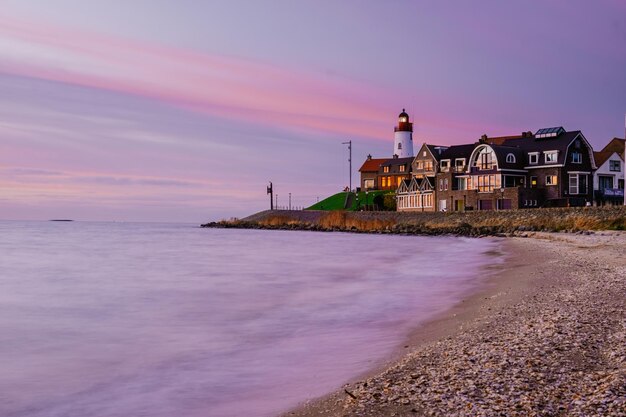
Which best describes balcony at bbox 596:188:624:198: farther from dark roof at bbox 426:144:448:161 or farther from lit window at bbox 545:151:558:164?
dark roof at bbox 426:144:448:161

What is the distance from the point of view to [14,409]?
22.4 feet

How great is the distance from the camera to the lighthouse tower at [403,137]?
101 m

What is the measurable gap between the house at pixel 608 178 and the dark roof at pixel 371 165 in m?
39.3

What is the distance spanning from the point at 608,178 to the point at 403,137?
124 ft

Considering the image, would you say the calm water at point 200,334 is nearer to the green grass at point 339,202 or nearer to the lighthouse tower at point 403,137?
the green grass at point 339,202

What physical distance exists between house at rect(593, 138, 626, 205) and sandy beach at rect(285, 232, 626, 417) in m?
63.4

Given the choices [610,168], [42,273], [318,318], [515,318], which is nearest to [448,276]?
[318,318]

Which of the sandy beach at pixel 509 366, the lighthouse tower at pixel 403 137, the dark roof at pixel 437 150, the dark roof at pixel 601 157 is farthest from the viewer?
the lighthouse tower at pixel 403 137

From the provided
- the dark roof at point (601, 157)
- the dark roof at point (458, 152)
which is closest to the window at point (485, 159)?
the dark roof at point (458, 152)

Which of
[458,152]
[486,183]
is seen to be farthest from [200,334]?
[458,152]

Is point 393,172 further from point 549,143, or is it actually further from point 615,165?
point 615,165

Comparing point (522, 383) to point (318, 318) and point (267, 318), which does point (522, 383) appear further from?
point (267, 318)

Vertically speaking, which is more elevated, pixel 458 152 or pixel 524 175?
pixel 458 152

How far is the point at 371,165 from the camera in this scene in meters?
106
